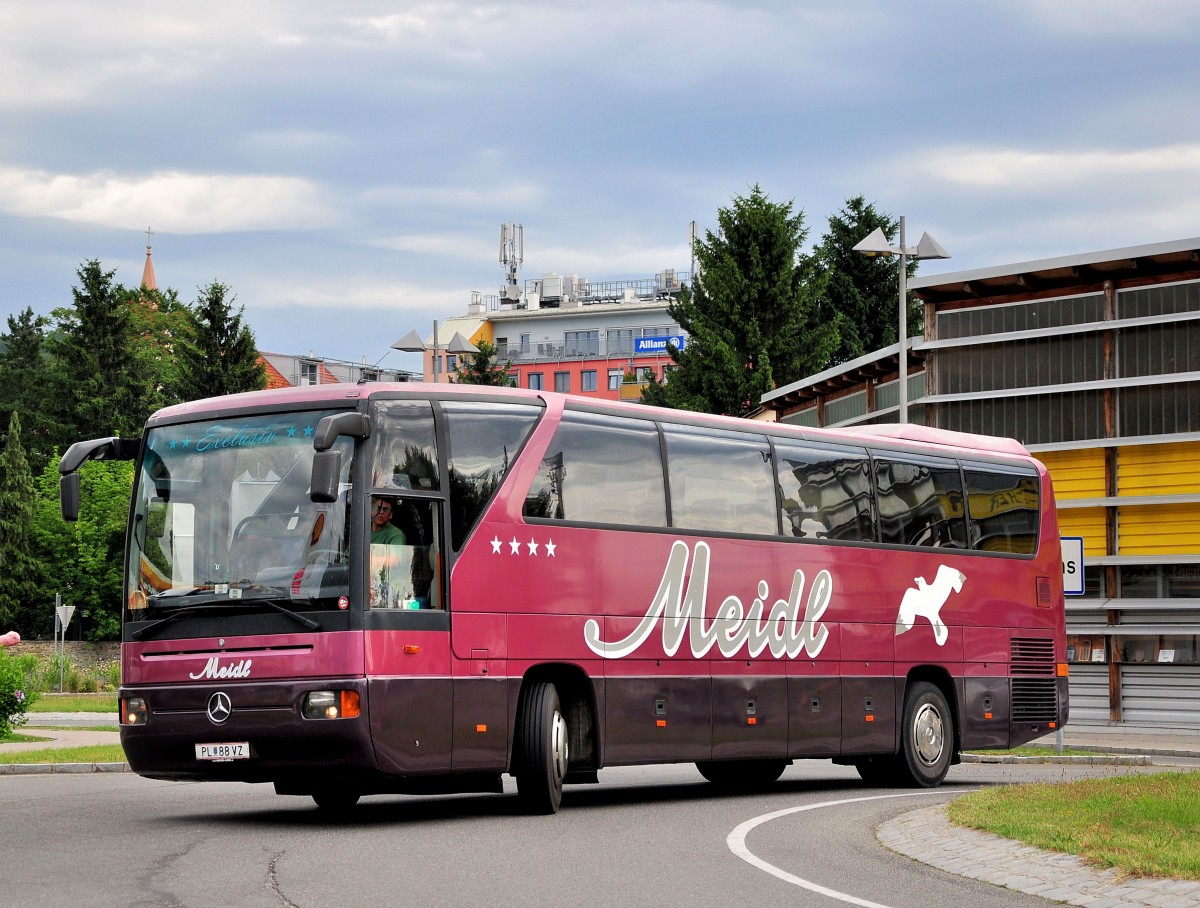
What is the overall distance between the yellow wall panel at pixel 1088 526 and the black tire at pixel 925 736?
14.8 metres


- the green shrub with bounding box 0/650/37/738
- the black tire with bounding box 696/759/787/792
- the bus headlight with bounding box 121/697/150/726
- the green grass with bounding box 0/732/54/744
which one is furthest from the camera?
the green grass with bounding box 0/732/54/744

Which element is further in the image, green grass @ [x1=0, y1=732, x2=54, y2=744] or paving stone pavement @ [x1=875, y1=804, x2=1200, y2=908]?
green grass @ [x1=0, y1=732, x2=54, y2=744]

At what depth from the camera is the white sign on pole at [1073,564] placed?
26.6 m

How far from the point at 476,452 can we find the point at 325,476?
6.62 ft

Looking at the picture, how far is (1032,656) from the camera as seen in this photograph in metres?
22.2

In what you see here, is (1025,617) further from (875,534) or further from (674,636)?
(674,636)

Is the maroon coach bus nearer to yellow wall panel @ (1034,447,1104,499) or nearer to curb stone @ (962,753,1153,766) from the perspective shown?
curb stone @ (962,753,1153,766)

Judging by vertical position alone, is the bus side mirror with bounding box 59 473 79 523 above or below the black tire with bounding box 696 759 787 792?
above

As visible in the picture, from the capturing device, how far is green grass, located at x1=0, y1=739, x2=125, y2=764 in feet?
77.4

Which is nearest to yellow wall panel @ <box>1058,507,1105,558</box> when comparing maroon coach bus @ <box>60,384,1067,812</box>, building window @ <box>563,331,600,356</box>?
maroon coach bus @ <box>60,384,1067,812</box>

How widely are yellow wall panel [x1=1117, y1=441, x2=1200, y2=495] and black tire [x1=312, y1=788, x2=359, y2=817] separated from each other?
70.8ft

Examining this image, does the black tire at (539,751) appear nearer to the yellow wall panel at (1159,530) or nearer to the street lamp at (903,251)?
the street lamp at (903,251)

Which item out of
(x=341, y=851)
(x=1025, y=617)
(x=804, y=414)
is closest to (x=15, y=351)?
(x=804, y=414)

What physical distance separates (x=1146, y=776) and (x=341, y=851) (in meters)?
8.52
